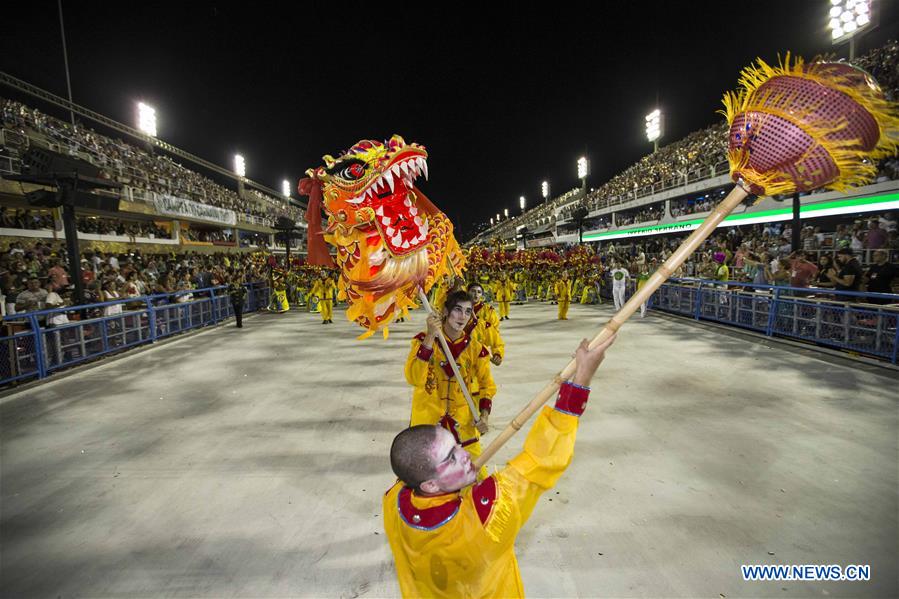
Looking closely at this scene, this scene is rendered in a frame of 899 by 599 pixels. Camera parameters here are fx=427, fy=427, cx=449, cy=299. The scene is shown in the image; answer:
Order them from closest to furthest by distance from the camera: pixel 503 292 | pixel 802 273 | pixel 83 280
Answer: pixel 802 273
pixel 83 280
pixel 503 292

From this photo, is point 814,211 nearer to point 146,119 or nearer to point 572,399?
point 572,399

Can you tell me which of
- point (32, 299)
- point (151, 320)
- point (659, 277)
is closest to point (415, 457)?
point (659, 277)

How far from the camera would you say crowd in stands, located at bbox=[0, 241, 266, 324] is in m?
8.72

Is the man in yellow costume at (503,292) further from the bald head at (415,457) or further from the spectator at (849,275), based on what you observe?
the bald head at (415,457)

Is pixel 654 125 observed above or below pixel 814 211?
above

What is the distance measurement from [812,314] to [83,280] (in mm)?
16003

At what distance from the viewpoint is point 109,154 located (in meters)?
25.2

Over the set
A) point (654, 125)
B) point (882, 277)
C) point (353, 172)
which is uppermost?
point (654, 125)

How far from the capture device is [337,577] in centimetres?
279

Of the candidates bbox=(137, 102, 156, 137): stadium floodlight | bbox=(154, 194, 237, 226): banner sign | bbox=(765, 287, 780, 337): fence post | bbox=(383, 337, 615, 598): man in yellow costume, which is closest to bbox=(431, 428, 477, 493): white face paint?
bbox=(383, 337, 615, 598): man in yellow costume

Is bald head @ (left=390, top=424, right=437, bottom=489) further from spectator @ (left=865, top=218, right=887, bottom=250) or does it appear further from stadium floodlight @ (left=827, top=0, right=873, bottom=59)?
stadium floodlight @ (left=827, top=0, right=873, bottom=59)

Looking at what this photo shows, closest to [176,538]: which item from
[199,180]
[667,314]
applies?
[667,314]

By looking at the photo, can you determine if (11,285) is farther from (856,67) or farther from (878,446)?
(878,446)

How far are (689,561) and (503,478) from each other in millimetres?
2316
